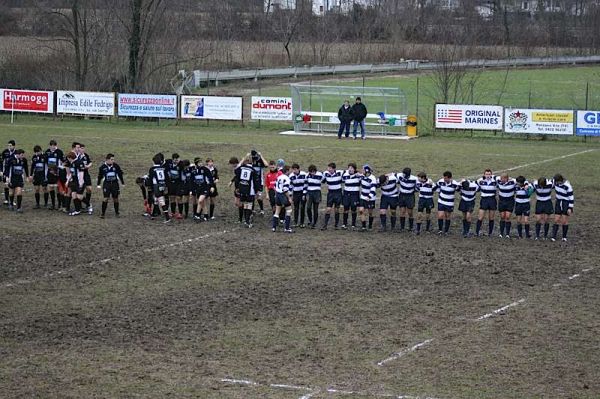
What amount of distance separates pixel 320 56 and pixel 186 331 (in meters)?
70.7

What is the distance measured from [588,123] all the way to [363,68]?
3585cm

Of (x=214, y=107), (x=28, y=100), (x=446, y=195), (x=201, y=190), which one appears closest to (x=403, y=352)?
(x=446, y=195)

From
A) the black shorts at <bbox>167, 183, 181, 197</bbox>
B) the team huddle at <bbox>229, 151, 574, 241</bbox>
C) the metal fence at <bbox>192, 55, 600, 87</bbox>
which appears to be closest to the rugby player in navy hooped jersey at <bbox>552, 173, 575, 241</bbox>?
the team huddle at <bbox>229, 151, 574, 241</bbox>

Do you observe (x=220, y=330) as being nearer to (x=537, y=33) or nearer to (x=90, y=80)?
(x=90, y=80)

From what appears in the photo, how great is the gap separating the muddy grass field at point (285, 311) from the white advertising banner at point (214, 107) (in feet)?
73.0

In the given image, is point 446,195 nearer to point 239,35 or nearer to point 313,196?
point 313,196

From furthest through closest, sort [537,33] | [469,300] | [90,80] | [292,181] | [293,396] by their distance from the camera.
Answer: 1. [537,33]
2. [90,80]
3. [292,181]
4. [469,300]
5. [293,396]

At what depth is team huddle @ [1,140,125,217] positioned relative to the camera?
94.9 feet

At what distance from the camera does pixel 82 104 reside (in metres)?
55.8

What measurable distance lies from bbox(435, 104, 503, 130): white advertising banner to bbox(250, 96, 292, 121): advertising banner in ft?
25.3

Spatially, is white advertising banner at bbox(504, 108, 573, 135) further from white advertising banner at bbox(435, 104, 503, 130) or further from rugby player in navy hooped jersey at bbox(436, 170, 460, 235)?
rugby player in navy hooped jersey at bbox(436, 170, 460, 235)

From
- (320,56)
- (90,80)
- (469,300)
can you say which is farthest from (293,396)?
(320,56)

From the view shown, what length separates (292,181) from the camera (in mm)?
27688

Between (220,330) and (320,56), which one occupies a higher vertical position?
(320,56)
